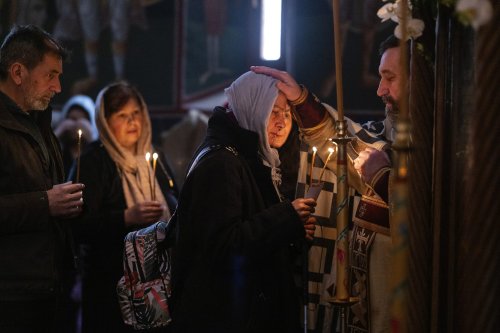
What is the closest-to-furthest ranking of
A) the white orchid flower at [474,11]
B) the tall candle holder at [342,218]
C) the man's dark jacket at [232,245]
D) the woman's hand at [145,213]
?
the white orchid flower at [474,11], the tall candle holder at [342,218], the man's dark jacket at [232,245], the woman's hand at [145,213]

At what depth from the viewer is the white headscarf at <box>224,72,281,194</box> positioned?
3.43 meters

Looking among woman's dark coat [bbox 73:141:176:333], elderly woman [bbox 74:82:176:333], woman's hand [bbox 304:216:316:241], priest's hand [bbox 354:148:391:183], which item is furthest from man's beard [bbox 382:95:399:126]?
woman's dark coat [bbox 73:141:176:333]

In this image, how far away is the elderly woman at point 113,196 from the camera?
4.56 metres

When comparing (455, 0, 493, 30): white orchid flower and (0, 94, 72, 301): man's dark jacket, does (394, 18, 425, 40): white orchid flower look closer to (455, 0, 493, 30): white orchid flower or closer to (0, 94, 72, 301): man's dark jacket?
(455, 0, 493, 30): white orchid flower

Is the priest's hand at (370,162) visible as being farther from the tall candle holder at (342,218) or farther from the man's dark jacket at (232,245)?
the tall candle holder at (342,218)

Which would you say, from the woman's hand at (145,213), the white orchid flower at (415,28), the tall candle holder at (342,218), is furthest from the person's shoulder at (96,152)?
the white orchid flower at (415,28)

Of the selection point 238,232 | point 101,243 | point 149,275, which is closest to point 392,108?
point 238,232

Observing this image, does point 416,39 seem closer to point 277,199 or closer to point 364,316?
point 277,199

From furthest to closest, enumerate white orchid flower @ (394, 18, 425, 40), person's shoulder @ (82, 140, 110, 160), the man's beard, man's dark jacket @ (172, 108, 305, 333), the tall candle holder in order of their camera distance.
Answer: person's shoulder @ (82, 140, 110, 160) → the man's beard → man's dark jacket @ (172, 108, 305, 333) → the tall candle holder → white orchid flower @ (394, 18, 425, 40)

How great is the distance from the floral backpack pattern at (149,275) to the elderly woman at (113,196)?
74 centimetres

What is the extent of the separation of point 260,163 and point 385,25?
412cm

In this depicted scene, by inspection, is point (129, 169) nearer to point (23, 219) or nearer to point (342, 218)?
point (23, 219)

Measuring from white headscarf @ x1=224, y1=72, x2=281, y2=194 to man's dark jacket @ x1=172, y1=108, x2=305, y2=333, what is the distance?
0.06m

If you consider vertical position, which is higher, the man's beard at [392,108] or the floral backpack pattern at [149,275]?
the man's beard at [392,108]
